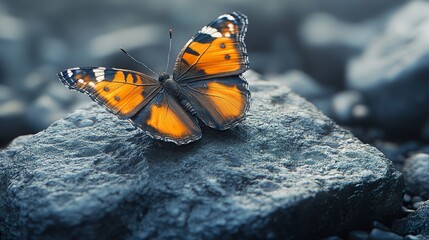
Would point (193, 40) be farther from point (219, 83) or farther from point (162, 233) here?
point (162, 233)

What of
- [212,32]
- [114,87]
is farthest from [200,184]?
[212,32]

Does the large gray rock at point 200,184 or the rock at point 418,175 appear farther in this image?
the rock at point 418,175

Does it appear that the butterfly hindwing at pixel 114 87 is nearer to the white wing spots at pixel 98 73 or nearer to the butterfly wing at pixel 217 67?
the white wing spots at pixel 98 73

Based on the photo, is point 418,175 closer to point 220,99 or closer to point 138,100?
point 220,99

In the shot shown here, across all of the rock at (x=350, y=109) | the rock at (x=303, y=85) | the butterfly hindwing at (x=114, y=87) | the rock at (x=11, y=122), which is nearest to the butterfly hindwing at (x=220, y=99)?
the butterfly hindwing at (x=114, y=87)

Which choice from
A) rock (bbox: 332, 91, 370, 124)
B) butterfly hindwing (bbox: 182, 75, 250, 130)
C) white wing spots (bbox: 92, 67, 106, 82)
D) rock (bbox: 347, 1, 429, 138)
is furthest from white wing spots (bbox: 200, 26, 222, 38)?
rock (bbox: 332, 91, 370, 124)

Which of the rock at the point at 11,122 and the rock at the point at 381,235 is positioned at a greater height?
the rock at the point at 11,122

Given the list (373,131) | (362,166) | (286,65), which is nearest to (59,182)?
(362,166)
